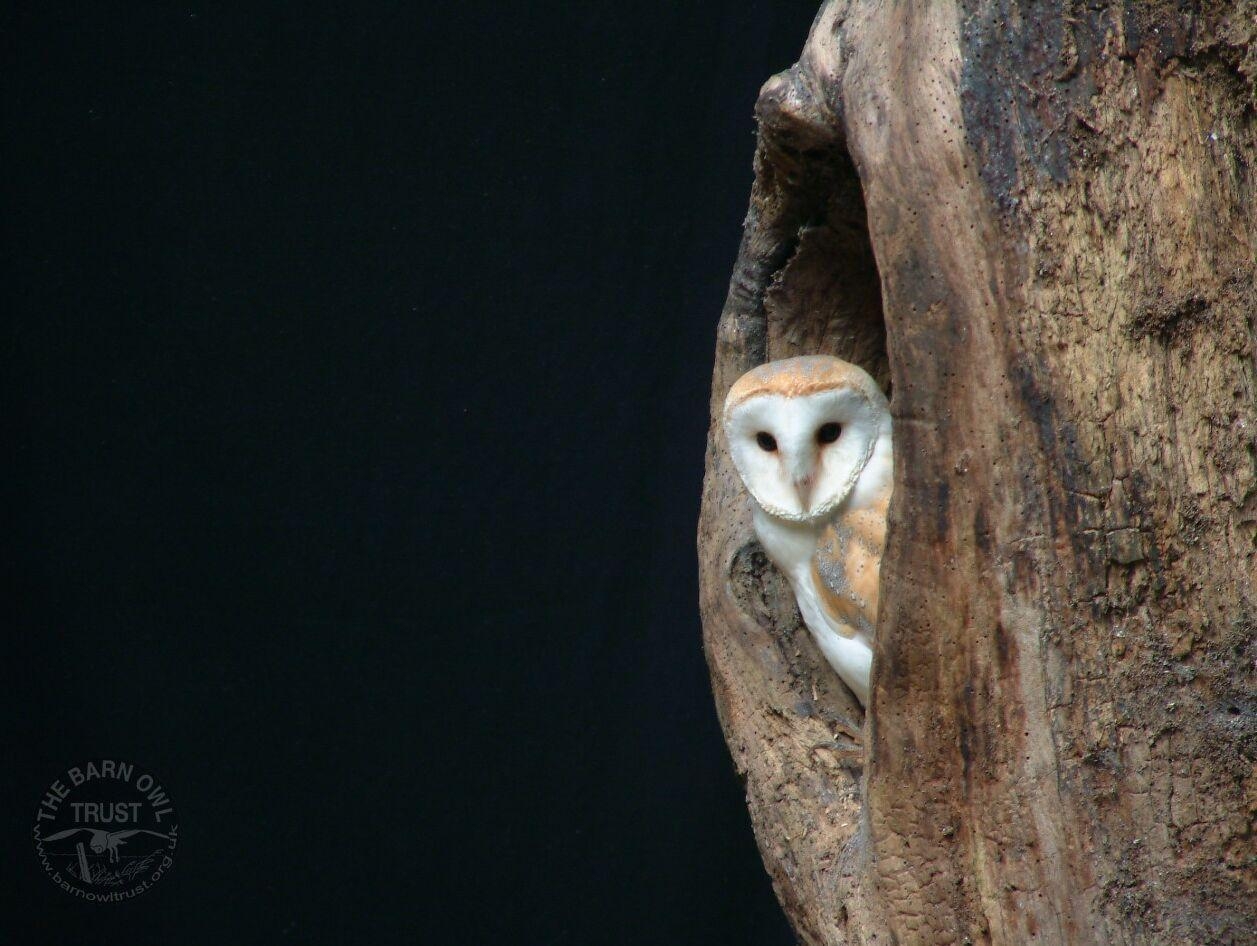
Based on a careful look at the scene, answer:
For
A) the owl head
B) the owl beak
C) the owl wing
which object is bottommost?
the owl wing

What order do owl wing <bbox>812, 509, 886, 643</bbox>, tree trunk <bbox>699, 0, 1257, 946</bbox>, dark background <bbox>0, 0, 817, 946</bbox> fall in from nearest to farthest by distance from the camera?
tree trunk <bbox>699, 0, 1257, 946</bbox>, owl wing <bbox>812, 509, 886, 643</bbox>, dark background <bbox>0, 0, 817, 946</bbox>

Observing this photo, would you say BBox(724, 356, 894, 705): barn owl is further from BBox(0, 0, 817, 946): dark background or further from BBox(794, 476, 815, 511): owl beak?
BBox(0, 0, 817, 946): dark background

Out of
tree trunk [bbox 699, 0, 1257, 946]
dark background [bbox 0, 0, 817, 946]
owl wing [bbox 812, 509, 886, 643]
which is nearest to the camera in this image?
tree trunk [bbox 699, 0, 1257, 946]

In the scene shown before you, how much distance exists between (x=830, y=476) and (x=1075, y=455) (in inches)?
14.9

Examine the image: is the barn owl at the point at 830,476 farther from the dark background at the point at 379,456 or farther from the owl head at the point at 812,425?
the dark background at the point at 379,456

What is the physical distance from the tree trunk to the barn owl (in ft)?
0.86

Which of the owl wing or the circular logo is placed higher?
the owl wing

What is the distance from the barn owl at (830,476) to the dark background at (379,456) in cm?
74

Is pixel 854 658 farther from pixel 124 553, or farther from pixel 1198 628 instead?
pixel 124 553

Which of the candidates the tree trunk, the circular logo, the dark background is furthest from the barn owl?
the circular logo

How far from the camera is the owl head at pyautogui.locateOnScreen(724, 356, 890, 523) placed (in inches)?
49.6

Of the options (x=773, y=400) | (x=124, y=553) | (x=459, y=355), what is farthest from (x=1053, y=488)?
(x=124, y=553)

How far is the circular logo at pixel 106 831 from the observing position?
1880 millimetres

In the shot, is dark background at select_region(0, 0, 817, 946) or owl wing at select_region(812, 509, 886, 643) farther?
dark background at select_region(0, 0, 817, 946)
